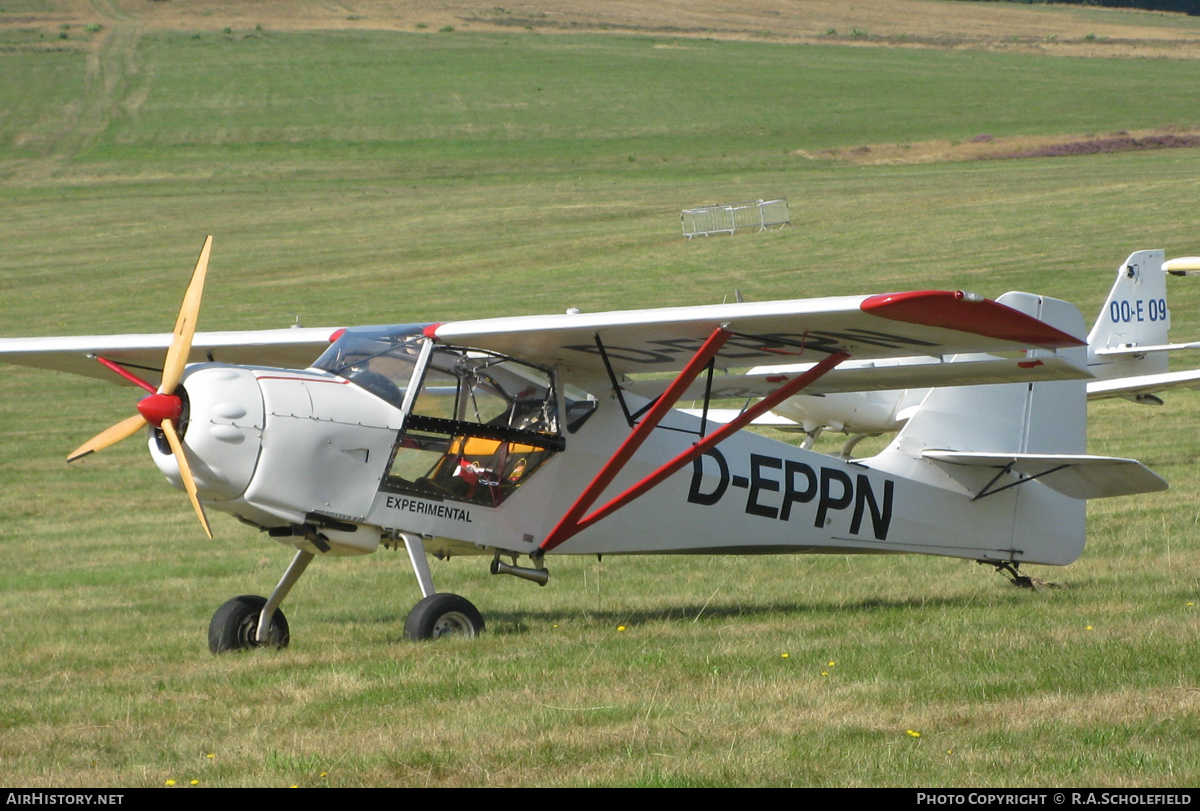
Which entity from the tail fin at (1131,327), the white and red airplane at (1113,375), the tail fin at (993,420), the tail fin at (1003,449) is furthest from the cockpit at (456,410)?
the tail fin at (1131,327)

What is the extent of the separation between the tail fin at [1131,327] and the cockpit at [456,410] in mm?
12204

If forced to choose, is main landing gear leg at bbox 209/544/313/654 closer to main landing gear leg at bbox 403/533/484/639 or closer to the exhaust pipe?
main landing gear leg at bbox 403/533/484/639

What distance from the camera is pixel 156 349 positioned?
10.5 metres

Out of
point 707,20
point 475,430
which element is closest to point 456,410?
point 475,430

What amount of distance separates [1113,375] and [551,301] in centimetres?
1698

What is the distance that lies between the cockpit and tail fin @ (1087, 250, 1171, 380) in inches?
480

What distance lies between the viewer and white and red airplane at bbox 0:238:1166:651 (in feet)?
25.8

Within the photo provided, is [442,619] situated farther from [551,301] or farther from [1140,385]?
[551,301]

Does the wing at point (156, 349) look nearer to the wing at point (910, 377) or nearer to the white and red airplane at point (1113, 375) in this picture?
the wing at point (910, 377)

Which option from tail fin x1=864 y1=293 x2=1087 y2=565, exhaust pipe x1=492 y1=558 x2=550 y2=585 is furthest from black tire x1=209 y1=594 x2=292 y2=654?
tail fin x1=864 y1=293 x2=1087 y2=565

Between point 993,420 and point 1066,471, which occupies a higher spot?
point 993,420

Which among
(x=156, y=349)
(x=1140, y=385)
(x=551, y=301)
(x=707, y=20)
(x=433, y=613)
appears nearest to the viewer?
(x=433, y=613)
